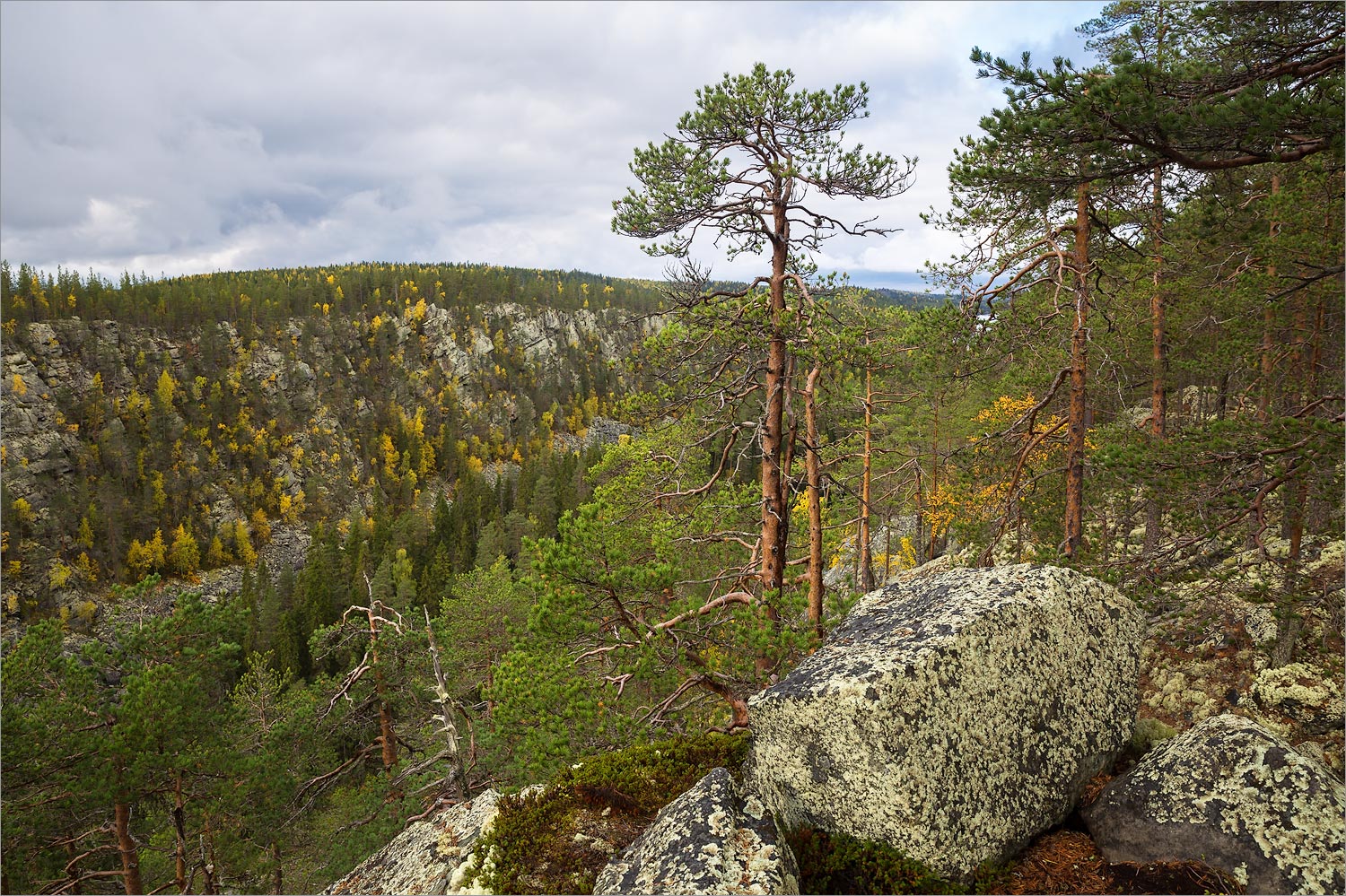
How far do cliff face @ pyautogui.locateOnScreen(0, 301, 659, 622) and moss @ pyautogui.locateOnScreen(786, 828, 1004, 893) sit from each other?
78446mm

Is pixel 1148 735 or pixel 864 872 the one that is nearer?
pixel 864 872

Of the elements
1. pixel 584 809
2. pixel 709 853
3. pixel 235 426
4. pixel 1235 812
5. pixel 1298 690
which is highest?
pixel 1235 812

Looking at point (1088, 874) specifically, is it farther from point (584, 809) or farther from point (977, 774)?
point (584, 809)

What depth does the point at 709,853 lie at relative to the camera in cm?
457

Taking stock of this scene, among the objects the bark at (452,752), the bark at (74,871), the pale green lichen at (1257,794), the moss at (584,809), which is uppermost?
the pale green lichen at (1257,794)

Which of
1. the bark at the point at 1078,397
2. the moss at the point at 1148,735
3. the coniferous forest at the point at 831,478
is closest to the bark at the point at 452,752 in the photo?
the coniferous forest at the point at 831,478

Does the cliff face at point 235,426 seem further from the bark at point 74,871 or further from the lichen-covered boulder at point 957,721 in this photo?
the lichen-covered boulder at point 957,721

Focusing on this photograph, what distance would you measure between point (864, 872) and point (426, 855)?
483cm

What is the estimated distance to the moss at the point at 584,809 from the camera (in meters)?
5.07

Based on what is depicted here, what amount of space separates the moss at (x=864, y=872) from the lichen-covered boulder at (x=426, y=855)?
10.3ft

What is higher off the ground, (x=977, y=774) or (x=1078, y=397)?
(x=1078, y=397)

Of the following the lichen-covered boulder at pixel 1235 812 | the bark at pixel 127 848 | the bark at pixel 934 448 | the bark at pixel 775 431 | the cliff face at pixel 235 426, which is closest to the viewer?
the lichen-covered boulder at pixel 1235 812

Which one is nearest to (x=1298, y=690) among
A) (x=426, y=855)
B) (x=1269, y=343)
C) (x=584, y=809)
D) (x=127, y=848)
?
(x=1269, y=343)

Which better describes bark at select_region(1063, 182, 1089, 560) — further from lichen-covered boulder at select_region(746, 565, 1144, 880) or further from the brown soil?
the brown soil
